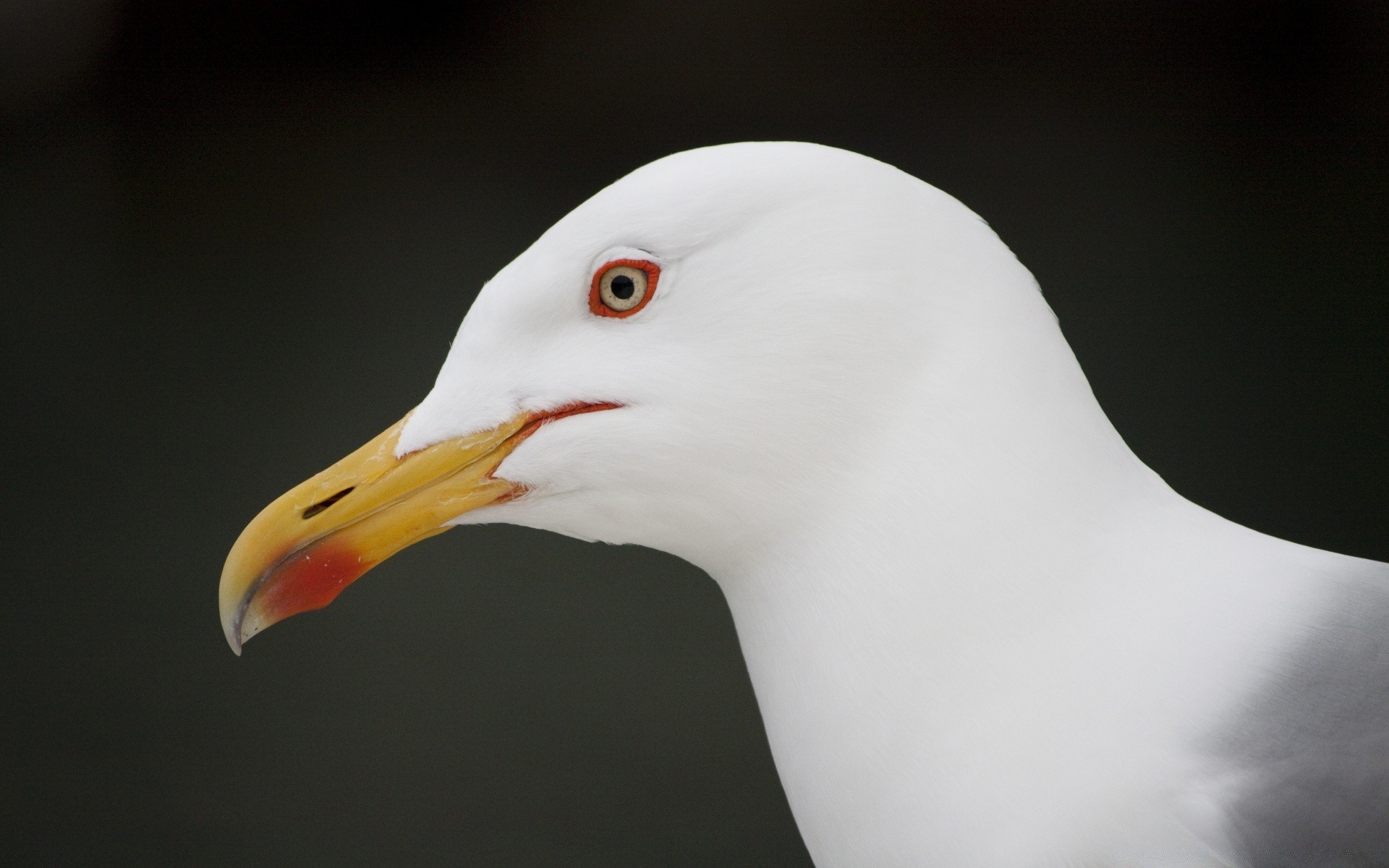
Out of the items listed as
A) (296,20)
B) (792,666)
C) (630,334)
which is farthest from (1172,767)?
(296,20)

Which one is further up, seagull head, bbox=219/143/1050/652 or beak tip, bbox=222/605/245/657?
seagull head, bbox=219/143/1050/652

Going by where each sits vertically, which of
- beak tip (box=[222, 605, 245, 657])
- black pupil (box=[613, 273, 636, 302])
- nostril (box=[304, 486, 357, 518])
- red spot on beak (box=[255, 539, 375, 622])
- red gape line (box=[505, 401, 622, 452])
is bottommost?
beak tip (box=[222, 605, 245, 657])

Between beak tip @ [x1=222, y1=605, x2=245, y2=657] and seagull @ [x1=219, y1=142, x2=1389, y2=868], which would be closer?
seagull @ [x1=219, y1=142, x2=1389, y2=868]

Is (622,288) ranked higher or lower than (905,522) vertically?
higher

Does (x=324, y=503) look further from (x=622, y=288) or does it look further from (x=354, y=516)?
(x=622, y=288)

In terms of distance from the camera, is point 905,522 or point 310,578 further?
point 310,578

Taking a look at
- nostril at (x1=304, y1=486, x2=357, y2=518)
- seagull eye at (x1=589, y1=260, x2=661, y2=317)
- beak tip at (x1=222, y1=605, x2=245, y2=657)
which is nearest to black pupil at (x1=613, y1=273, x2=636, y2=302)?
seagull eye at (x1=589, y1=260, x2=661, y2=317)

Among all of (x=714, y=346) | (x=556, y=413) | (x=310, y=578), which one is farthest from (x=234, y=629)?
(x=714, y=346)

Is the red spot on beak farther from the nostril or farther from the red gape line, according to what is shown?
the red gape line

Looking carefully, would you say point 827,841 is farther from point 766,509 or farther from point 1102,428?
point 1102,428
